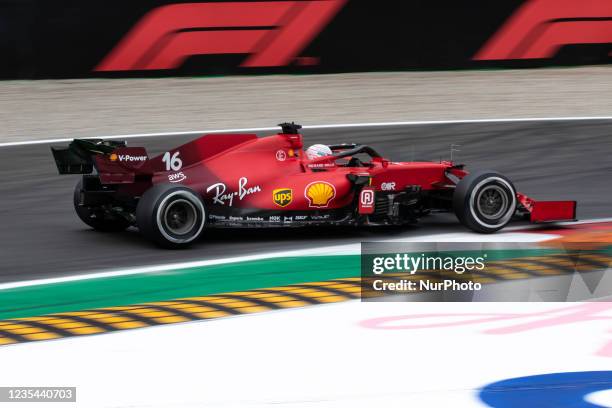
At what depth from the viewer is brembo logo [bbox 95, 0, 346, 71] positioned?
61.0 ft

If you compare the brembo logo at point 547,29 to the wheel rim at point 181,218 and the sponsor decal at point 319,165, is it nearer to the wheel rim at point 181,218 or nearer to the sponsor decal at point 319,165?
the sponsor decal at point 319,165

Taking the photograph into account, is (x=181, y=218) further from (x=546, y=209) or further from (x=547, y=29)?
(x=547, y=29)

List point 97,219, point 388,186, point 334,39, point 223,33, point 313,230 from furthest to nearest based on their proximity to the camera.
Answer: point 334,39, point 223,33, point 313,230, point 97,219, point 388,186

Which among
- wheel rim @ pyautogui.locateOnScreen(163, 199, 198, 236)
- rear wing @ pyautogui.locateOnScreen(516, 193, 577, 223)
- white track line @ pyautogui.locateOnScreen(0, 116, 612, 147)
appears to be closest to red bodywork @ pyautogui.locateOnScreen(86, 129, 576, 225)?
wheel rim @ pyautogui.locateOnScreen(163, 199, 198, 236)

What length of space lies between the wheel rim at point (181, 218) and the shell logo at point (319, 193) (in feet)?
3.63

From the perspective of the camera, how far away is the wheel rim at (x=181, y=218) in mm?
9594

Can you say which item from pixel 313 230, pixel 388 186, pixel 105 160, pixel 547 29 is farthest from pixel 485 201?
pixel 547 29

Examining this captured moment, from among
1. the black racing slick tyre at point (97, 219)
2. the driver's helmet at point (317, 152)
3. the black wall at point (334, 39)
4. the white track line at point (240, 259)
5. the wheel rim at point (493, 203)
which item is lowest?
the white track line at point (240, 259)

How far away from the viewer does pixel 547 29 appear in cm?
2002

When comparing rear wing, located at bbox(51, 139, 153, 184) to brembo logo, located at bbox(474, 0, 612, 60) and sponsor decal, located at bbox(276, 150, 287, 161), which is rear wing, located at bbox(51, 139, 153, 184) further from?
brembo logo, located at bbox(474, 0, 612, 60)

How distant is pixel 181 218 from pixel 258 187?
79 cm

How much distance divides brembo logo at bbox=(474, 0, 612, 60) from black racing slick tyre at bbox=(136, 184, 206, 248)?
1155 cm

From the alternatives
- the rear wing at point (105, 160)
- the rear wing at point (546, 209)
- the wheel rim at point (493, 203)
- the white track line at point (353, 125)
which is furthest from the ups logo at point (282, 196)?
the white track line at point (353, 125)

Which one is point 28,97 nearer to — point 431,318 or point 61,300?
point 61,300
